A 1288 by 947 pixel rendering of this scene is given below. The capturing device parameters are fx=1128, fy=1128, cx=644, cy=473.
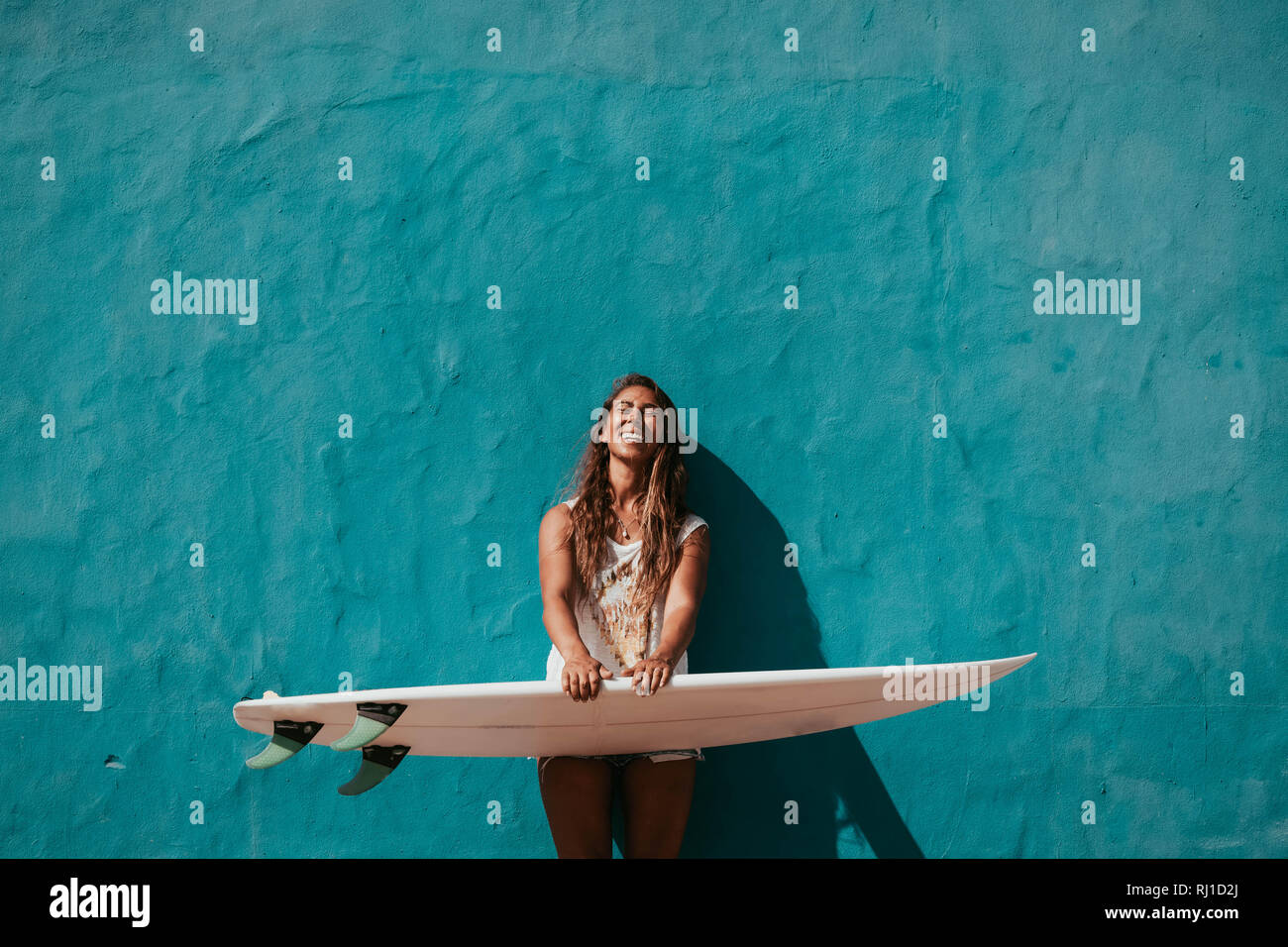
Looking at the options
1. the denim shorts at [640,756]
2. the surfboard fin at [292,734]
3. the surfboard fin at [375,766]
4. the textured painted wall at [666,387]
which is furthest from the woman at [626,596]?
the surfboard fin at [292,734]

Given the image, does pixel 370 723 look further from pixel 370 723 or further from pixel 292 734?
pixel 292 734

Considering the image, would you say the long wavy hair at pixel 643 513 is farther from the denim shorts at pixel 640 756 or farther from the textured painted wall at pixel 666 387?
the denim shorts at pixel 640 756

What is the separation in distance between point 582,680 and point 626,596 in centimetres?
33

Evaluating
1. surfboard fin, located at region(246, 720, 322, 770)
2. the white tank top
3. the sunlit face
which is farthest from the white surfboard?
the sunlit face

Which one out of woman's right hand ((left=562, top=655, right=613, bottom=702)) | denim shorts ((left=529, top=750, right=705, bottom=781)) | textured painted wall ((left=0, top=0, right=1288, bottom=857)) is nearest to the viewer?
woman's right hand ((left=562, top=655, right=613, bottom=702))

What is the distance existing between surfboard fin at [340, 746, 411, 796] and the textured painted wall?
323mm

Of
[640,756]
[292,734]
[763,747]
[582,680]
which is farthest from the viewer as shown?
[763,747]

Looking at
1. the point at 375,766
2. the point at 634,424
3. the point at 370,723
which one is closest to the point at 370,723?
the point at 370,723

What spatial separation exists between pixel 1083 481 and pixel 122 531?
2.65 m

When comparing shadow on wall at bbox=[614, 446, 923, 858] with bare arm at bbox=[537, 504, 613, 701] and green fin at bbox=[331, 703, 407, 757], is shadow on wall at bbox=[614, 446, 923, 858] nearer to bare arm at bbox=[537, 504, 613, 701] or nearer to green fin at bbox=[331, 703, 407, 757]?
bare arm at bbox=[537, 504, 613, 701]

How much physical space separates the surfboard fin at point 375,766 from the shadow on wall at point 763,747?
828 millimetres

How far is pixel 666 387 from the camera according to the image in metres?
3.11

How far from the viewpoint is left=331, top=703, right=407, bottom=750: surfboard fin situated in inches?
101
